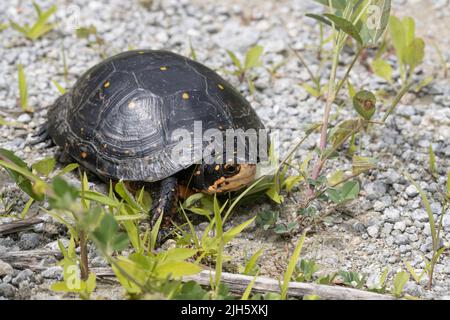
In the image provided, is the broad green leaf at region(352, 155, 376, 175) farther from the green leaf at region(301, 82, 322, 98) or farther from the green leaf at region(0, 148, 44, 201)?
the green leaf at region(0, 148, 44, 201)

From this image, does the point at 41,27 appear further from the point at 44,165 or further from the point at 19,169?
the point at 19,169

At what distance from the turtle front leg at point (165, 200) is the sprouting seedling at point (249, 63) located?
52.2 inches

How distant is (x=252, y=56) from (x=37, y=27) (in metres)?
1.72

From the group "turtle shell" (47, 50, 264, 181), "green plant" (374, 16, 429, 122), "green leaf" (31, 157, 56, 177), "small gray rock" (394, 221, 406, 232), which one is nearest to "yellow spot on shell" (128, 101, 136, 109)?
"turtle shell" (47, 50, 264, 181)

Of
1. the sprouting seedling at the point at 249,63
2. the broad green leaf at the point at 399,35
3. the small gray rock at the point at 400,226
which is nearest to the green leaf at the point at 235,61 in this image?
the sprouting seedling at the point at 249,63

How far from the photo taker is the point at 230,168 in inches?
115

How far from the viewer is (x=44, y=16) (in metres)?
4.60

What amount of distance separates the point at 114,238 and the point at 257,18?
3413mm

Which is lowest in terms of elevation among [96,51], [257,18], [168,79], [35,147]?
[35,147]

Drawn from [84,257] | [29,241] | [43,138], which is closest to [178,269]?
[84,257]

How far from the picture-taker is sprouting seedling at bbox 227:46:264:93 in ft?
13.5

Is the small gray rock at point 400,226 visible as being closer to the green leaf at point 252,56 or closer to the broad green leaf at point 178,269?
the broad green leaf at point 178,269

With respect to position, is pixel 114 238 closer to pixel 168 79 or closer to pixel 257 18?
pixel 168 79
